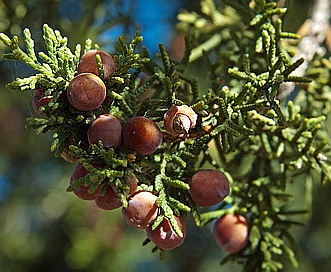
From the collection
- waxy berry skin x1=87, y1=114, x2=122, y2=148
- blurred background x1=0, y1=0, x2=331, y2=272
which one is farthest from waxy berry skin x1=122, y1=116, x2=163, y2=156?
blurred background x1=0, y1=0, x2=331, y2=272

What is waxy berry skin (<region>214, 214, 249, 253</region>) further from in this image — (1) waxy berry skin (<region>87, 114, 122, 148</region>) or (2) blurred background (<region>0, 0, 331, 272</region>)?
(2) blurred background (<region>0, 0, 331, 272</region>)

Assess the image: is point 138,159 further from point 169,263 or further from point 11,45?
point 169,263

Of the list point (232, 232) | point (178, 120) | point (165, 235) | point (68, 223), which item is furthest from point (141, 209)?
point (68, 223)

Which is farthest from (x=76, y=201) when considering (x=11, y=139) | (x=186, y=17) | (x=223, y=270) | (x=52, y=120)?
(x=52, y=120)

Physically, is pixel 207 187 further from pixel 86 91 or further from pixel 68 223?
pixel 68 223

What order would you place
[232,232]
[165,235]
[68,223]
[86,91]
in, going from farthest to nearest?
[68,223] < [232,232] < [165,235] < [86,91]

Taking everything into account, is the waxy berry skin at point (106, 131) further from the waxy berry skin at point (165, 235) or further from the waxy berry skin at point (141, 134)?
the waxy berry skin at point (165, 235)
